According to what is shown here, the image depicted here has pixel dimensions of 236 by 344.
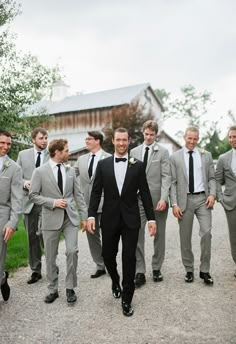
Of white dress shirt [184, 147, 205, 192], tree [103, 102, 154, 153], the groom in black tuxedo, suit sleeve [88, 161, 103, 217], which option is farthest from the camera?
tree [103, 102, 154, 153]

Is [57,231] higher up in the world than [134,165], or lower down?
lower down

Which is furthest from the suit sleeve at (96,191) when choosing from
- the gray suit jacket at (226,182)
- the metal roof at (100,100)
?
the metal roof at (100,100)

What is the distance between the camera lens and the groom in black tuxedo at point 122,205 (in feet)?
17.2

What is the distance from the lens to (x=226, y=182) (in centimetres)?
691

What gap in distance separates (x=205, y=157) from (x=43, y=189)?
267 cm

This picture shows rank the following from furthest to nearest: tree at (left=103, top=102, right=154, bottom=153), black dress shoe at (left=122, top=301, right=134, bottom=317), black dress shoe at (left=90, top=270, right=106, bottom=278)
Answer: tree at (left=103, top=102, right=154, bottom=153), black dress shoe at (left=90, top=270, right=106, bottom=278), black dress shoe at (left=122, top=301, right=134, bottom=317)

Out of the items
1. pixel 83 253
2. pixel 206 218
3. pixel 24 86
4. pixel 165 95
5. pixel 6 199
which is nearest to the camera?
pixel 6 199

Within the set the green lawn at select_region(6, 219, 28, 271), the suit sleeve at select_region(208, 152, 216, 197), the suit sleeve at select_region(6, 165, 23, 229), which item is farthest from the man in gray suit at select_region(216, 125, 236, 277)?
the green lawn at select_region(6, 219, 28, 271)

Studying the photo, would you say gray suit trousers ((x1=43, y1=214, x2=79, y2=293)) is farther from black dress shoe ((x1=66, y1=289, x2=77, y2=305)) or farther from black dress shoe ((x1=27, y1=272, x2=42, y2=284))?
black dress shoe ((x1=27, y1=272, x2=42, y2=284))

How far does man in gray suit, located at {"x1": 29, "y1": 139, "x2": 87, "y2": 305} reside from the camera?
18.4 feet

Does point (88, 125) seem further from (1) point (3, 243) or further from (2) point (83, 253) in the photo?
(1) point (3, 243)

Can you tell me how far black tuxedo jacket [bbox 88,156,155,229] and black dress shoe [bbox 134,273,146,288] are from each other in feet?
4.52

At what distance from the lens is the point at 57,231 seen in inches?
224

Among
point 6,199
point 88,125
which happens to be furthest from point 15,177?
point 88,125
